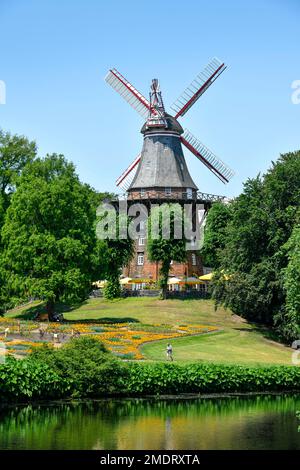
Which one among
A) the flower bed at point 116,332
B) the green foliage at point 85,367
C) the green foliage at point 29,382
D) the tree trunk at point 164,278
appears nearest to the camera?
the green foliage at point 29,382

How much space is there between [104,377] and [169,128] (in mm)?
57833

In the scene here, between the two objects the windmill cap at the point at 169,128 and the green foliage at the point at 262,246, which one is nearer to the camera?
the green foliage at the point at 262,246

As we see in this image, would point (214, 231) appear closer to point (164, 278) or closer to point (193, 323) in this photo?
point (164, 278)

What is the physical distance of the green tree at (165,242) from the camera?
9419 cm

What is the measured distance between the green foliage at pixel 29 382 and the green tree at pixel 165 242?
4204 centimetres

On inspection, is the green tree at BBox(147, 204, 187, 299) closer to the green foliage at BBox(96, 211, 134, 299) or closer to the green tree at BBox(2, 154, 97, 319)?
the green foliage at BBox(96, 211, 134, 299)

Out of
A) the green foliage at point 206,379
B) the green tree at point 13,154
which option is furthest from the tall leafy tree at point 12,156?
the green foliage at point 206,379

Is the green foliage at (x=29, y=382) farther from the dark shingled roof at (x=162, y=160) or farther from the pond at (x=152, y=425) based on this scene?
the dark shingled roof at (x=162, y=160)

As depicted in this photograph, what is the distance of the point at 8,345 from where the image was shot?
64.1 meters

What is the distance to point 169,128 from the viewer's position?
107688mm

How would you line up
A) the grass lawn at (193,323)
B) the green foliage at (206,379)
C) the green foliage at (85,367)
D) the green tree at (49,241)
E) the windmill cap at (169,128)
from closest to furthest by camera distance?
the green foliage at (85,367)
the green foliage at (206,379)
the grass lawn at (193,323)
the green tree at (49,241)
the windmill cap at (169,128)

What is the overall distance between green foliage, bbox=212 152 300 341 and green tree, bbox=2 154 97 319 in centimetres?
1263
